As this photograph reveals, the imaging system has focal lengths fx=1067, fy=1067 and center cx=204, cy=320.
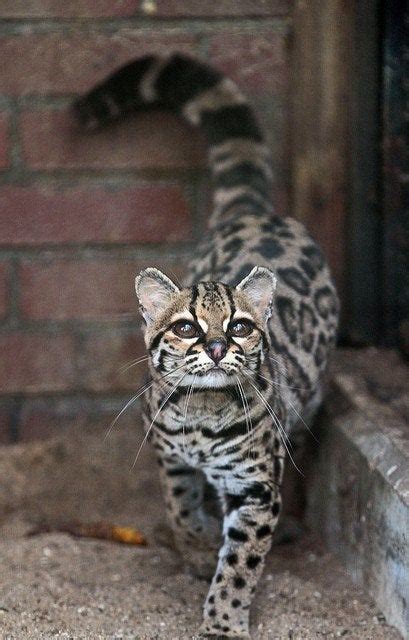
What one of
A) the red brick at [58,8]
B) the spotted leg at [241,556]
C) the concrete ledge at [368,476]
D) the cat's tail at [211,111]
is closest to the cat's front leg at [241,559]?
the spotted leg at [241,556]

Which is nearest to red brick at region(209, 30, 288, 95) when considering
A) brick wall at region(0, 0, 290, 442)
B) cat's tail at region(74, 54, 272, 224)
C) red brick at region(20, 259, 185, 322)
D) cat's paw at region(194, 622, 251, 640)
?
brick wall at region(0, 0, 290, 442)

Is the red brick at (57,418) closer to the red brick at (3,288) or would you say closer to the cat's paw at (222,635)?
the red brick at (3,288)

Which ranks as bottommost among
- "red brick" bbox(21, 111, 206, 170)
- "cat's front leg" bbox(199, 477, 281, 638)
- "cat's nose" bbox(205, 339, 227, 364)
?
"cat's front leg" bbox(199, 477, 281, 638)

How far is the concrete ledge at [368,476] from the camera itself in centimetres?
318

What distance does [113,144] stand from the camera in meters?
4.46

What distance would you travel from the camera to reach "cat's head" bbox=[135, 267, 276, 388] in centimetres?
299

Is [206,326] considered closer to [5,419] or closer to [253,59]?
[253,59]

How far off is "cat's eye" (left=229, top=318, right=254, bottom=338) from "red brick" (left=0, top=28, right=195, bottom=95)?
174 centimetres

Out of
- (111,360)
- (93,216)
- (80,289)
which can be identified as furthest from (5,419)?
(93,216)

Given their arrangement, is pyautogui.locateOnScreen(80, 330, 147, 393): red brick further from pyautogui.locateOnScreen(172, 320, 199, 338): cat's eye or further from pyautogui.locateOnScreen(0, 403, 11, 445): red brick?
pyautogui.locateOnScreen(172, 320, 199, 338): cat's eye

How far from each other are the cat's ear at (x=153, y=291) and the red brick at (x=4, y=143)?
1.51 m

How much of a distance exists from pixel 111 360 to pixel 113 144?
925 mm

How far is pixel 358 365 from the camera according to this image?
4.39 metres

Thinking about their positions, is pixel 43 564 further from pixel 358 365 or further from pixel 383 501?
pixel 358 365
